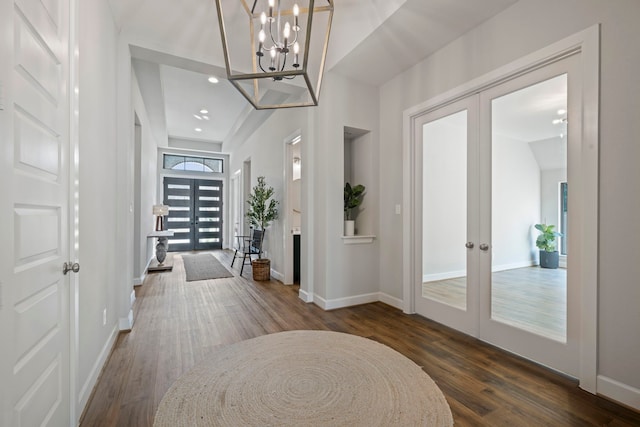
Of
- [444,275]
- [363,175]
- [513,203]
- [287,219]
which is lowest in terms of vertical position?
[444,275]

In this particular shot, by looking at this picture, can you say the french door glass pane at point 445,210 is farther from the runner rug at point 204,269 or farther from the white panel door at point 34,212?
the runner rug at point 204,269

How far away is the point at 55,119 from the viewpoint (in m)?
1.35

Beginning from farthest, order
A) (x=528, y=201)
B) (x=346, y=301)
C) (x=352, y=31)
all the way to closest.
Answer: (x=346, y=301)
(x=352, y=31)
(x=528, y=201)

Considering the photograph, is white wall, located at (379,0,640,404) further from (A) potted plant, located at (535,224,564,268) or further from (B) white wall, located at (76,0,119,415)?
(B) white wall, located at (76,0,119,415)

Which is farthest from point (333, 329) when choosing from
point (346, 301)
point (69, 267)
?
point (69, 267)

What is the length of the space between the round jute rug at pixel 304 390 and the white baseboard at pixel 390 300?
113 cm

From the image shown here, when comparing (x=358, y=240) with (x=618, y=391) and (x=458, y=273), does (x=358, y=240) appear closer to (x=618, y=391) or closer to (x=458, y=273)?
(x=458, y=273)

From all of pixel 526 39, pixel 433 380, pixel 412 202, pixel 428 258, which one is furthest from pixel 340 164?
pixel 433 380

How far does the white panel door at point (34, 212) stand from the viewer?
97cm

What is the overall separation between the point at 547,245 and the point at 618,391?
3.32 ft

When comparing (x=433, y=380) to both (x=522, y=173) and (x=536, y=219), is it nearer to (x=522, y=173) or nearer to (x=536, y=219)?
(x=536, y=219)

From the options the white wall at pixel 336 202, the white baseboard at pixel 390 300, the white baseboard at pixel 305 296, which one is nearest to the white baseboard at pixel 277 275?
the white baseboard at pixel 305 296

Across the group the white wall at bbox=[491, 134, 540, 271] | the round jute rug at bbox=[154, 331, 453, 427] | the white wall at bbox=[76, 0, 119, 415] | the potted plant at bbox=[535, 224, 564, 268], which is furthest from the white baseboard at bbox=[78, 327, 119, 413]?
the potted plant at bbox=[535, 224, 564, 268]

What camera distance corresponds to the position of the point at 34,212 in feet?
3.83
